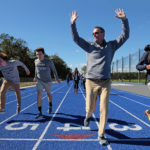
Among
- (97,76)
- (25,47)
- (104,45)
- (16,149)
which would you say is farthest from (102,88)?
(25,47)

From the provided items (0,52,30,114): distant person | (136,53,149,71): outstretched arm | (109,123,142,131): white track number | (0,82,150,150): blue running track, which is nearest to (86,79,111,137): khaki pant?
(0,82,150,150): blue running track

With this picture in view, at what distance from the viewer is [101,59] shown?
10.4ft

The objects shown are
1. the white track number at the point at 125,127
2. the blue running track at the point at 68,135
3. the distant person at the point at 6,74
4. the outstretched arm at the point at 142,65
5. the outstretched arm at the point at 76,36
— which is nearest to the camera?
the blue running track at the point at 68,135

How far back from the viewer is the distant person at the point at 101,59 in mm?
3137

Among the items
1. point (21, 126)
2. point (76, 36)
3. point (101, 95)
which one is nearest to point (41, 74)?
point (21, 126)

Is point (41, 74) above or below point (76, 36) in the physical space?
below

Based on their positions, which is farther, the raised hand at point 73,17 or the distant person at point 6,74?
the distant person at point 6,74

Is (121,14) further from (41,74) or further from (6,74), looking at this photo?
(6,74)

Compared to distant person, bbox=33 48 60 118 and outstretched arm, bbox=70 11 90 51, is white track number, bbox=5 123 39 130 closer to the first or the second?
distant person, bbox=33 48 60 118

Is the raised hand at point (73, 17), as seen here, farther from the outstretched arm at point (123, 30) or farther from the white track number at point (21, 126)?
the white track number at point (21, 126)

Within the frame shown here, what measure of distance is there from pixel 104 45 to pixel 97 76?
60 centimetres

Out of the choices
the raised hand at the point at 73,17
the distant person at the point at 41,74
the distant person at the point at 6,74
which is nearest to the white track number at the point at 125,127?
the distant person at the point at 41,74

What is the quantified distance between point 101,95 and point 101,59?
0.67 m

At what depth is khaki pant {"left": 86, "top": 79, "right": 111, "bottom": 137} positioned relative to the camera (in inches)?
123
